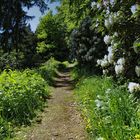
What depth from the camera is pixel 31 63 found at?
116 feet

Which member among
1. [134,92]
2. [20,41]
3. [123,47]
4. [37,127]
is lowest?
[37,127]

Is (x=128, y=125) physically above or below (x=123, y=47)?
below

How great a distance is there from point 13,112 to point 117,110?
3922 mm

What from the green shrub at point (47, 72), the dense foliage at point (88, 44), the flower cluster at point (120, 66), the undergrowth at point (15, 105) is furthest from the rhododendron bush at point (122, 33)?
the green shrub at point (47, 72)

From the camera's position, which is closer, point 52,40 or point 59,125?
point 59,125

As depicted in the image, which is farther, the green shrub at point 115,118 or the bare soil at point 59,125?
the bare soil at point 59,125

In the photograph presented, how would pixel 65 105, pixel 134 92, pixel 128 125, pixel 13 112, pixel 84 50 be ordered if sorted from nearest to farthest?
pixel 128 125
pixel 134 92
pixel 13 112
pixel 65 105
pixel 84 50

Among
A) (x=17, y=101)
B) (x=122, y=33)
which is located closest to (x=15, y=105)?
(x=17, y=101)

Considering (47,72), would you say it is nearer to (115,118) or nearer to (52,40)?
(115,118)

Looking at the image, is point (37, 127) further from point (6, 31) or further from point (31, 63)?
point (6, 31)

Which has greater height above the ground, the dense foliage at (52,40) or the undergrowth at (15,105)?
the dense foliage at (52,40)

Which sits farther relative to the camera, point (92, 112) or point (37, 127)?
point (37, 127)

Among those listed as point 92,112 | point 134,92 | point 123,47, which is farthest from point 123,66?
point 134,92

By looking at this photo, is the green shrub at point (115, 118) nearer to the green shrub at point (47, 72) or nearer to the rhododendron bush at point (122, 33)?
the rhododendron bush at point (122, 33)
